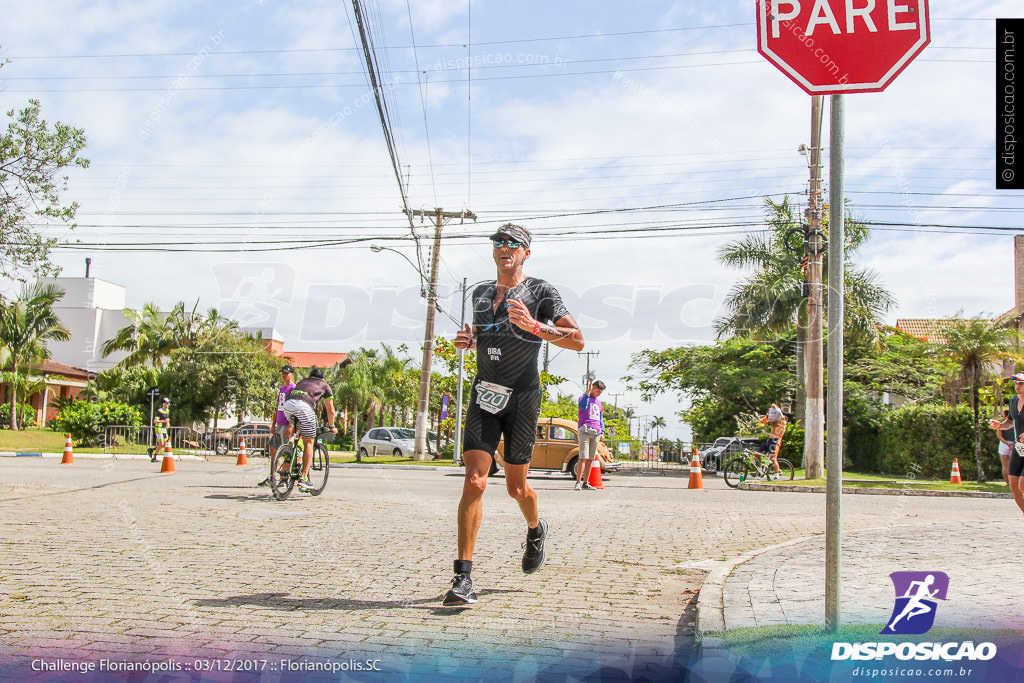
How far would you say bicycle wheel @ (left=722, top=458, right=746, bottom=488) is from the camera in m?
17.6

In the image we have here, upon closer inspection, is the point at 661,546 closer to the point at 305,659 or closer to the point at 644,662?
the point at 644,662

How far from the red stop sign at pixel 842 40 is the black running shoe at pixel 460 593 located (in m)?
3.05

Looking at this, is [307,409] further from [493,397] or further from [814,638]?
[814,638]

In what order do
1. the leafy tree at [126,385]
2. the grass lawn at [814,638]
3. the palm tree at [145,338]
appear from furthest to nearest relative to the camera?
1. the palm tree at [145,338]
2. the leafy tree at [126,385]
3. the grass lawn at [814,638]

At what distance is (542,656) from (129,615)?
2.14 meters

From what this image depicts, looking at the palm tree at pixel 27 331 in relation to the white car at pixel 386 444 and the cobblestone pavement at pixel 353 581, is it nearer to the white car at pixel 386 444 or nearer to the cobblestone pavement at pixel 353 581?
the white car at pixel 386 444

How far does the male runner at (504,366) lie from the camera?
15.6 ft

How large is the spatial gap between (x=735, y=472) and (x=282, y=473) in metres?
10.6

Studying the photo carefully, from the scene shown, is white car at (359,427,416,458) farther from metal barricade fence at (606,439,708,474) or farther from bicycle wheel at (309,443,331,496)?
bicycle wheel at (309,443,331,496)

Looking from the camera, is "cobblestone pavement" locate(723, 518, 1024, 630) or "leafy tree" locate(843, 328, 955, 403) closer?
"cobblestone pavement" locate(723, 518, 1024, 630)

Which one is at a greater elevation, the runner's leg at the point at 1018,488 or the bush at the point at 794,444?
the bush at the point at 794,444

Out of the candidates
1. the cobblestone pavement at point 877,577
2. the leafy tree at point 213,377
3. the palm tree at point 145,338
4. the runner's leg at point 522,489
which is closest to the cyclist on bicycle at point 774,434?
the cobblestone pavement at point 877,577

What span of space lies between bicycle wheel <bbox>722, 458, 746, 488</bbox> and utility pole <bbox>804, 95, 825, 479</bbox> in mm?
3267

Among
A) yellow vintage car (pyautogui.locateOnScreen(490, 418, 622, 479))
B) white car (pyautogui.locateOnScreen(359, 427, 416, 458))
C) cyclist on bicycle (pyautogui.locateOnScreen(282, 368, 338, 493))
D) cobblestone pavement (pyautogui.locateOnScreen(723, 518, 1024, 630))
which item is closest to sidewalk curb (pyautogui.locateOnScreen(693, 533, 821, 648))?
cobblestone pavement (pyautogui.locateOnScreen(723, 518, 1024, 630))
